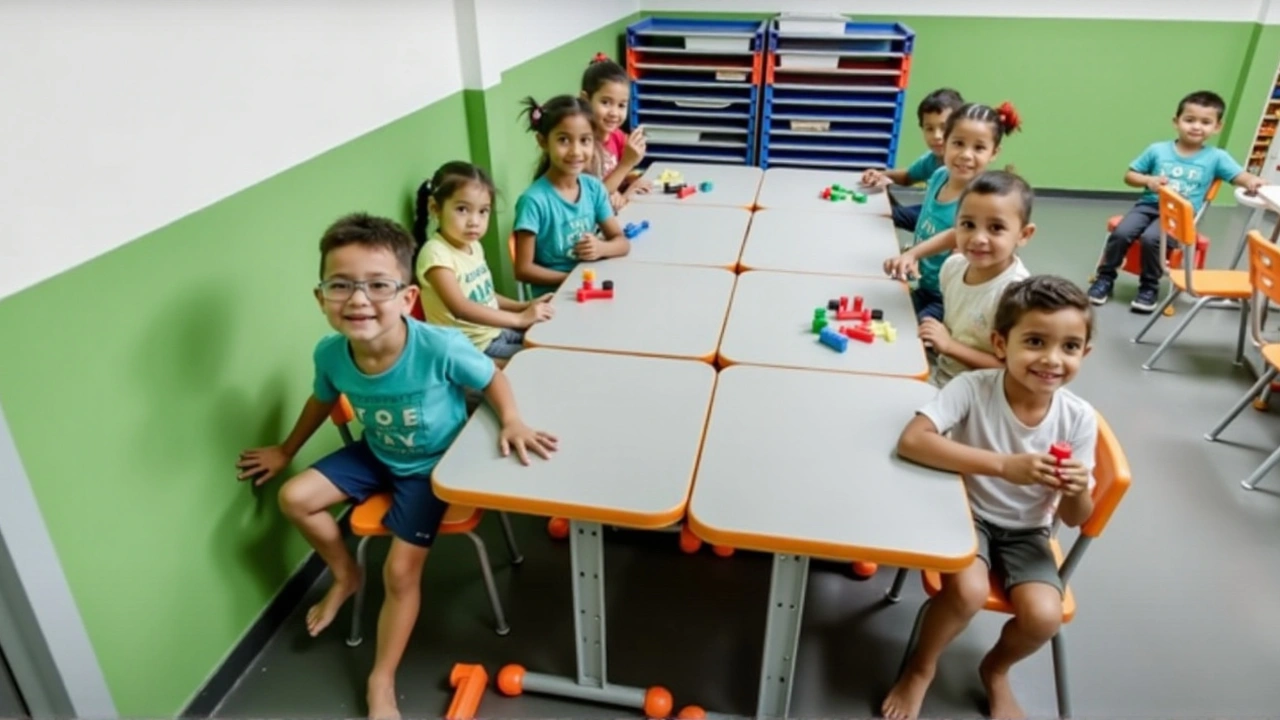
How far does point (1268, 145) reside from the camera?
5012 millimetres

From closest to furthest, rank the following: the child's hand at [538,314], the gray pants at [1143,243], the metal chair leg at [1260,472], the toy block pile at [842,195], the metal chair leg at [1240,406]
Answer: the child's hand at [538,314] → the metal chair leg at [1260,472] → the metal chair leg at [1240,406] → the toy block pile at [842,195] → the gray pants at [1143,243]

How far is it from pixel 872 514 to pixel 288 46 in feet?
5.33

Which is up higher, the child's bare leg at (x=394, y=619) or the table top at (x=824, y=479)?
the table top at (x=824, y=479)

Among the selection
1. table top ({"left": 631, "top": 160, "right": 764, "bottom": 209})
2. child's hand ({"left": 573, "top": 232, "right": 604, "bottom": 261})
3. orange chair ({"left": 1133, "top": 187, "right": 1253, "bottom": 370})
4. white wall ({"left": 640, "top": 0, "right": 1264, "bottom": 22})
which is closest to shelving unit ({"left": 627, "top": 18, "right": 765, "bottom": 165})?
white wall ({"left": 640, "top": 0, "right": 1264, "bottom": 22})

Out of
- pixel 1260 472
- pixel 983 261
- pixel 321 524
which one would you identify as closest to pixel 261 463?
A: pixel 321 524

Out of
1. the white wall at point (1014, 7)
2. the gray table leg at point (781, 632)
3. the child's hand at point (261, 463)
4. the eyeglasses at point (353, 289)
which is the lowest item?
the gray table leg at point (781, 632)

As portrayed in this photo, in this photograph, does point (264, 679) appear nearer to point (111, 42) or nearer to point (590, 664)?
point (590, 664)

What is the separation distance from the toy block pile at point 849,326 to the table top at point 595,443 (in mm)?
328

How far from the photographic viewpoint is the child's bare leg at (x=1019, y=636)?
1479 millimetres

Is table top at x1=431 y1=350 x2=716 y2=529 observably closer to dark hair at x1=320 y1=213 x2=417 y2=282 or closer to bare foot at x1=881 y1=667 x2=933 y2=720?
dark hair at x1=320 y1=213 x2=417 y2=282

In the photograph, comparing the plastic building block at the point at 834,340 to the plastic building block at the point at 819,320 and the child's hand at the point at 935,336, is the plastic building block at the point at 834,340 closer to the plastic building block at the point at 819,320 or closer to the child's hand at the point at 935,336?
the plastic building block at the point at 819,320

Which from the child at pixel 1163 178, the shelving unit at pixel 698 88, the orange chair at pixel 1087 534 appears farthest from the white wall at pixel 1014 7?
the orange chair at pixel 1087 534

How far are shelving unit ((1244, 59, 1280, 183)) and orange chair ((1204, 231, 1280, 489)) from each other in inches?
113

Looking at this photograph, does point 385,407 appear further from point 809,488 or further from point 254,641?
point 809,488
